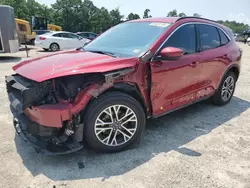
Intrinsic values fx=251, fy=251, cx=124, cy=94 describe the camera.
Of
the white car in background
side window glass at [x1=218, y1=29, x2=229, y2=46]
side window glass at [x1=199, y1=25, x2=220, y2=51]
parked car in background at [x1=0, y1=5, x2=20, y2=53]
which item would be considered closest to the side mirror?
side window glass at [x1=199, y1=25, x2=220, y2=51]

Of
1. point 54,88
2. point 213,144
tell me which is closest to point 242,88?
point 213,144

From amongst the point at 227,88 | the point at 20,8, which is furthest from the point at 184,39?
the point at 20,8

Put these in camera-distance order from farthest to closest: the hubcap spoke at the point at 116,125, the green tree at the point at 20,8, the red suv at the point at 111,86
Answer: the green tree at the point at 20,8, the hubcap spoke at the point at 116,125, the red suv at the point at 111,86

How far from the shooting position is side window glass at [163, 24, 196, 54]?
3746 mm

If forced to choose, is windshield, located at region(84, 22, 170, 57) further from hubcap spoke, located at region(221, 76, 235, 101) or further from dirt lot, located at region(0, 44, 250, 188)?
hubcap spoke, located at region(221, 76, 235, 101)

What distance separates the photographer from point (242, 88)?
6.96m

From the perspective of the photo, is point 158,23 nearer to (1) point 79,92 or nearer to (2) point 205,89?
(2) point 205,89

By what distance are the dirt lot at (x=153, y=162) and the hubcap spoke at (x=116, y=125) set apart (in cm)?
21

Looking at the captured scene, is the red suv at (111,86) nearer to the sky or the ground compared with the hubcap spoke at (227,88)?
nearer to the sky

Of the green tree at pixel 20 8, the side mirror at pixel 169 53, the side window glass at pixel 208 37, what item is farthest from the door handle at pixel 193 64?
the green tree at pixel 20 8

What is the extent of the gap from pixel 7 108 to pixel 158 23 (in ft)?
10.7

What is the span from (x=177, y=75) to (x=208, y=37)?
1294 millimetres

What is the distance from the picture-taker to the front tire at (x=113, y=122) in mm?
3008

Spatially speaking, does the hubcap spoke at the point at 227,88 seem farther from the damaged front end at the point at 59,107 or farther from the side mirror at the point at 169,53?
the damaged front end at the point at 59,107
